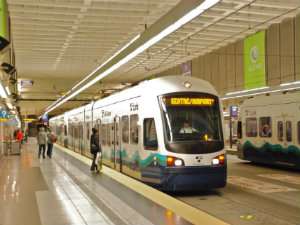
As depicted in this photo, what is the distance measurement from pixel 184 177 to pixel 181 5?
3890 millimetres

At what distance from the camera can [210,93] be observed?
1139 centimetres

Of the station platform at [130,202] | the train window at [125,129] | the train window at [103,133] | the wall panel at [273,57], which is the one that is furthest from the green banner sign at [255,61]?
the train window at [125,129]

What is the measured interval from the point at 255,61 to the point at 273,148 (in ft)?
29.5

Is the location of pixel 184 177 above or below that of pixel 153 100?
below

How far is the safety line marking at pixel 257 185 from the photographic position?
1212 centimetres

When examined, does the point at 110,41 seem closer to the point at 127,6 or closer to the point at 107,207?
the point at 127,6

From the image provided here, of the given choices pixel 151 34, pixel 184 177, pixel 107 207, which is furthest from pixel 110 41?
pixel 107 207

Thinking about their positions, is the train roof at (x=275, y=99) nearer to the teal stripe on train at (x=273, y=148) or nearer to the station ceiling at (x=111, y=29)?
the teal stripe on train at (x=273, y=148)

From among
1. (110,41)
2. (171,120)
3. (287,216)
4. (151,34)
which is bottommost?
(287,216)

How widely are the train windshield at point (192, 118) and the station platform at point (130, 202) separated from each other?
4.72 feet

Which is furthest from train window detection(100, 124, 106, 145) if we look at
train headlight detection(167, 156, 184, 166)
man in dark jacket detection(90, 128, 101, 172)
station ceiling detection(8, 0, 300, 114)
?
train headlight detection(167, 156, 184, 166)

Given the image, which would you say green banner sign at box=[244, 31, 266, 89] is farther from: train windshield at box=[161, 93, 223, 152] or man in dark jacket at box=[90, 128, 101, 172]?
train windshield at box=[161, 93, 223, 152]

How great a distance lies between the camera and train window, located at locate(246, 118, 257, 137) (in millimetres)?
19844

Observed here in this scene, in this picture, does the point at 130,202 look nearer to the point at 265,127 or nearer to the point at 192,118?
the point at 192,118
